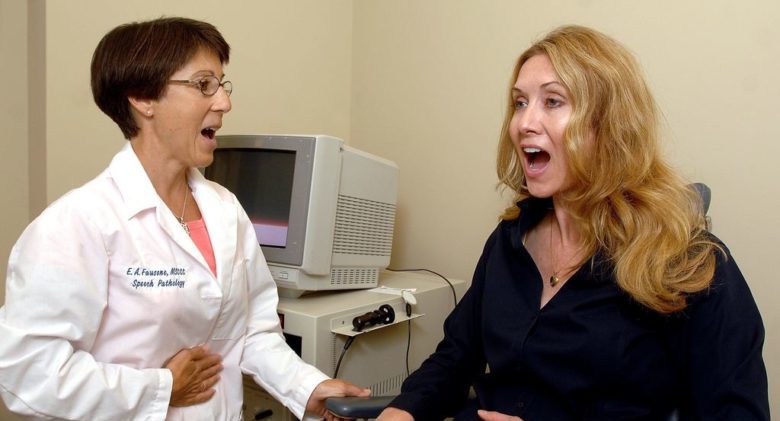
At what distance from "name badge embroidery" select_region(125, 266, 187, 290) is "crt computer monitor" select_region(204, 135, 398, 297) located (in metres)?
0.40

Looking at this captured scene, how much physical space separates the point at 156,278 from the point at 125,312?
85mm

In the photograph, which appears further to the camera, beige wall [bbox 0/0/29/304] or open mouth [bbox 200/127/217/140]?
beige wall [bbox 0/0/29/304]

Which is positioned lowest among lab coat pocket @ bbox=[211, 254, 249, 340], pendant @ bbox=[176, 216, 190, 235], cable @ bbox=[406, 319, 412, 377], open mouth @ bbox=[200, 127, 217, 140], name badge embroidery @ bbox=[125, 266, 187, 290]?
cable @ bbox=[406, 319, 412, 377]

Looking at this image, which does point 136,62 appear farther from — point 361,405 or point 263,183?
point 361,405

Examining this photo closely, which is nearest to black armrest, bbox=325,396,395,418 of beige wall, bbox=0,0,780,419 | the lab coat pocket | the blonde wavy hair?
Result: the lab coat pocket

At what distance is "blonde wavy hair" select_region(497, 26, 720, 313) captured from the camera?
3.32ft

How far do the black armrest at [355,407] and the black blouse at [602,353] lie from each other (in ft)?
0.17

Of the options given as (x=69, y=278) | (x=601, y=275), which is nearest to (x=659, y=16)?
(x=601, y=275)

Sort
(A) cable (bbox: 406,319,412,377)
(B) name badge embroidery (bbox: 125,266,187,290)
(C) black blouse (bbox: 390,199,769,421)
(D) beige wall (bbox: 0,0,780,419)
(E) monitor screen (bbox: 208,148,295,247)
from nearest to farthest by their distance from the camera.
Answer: (C) black blouse (bbox: 390,199,769,421) → (B) name badge embroidery (bbox: 125,266,187,290) → (D) beige wall (bbox: 0,0,780,419) → (E) monitor screen (bbox: 208,148,295,247) → (A) cable (bbox: 406,319,412,377)

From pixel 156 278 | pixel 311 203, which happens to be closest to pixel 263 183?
pixel 311 203

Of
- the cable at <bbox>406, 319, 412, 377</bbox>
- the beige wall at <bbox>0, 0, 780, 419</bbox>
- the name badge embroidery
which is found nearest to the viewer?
the name badge embroidery

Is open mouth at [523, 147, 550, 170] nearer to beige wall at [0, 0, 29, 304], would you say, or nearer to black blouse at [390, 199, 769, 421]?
black blouse at [390, 199, 769, 421]

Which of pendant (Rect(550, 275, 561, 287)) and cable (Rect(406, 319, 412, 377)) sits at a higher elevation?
pendant (Rect(550, 275, 561, 287))

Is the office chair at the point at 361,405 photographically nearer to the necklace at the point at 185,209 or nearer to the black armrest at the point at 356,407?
the black armrest at the point at 356,407
